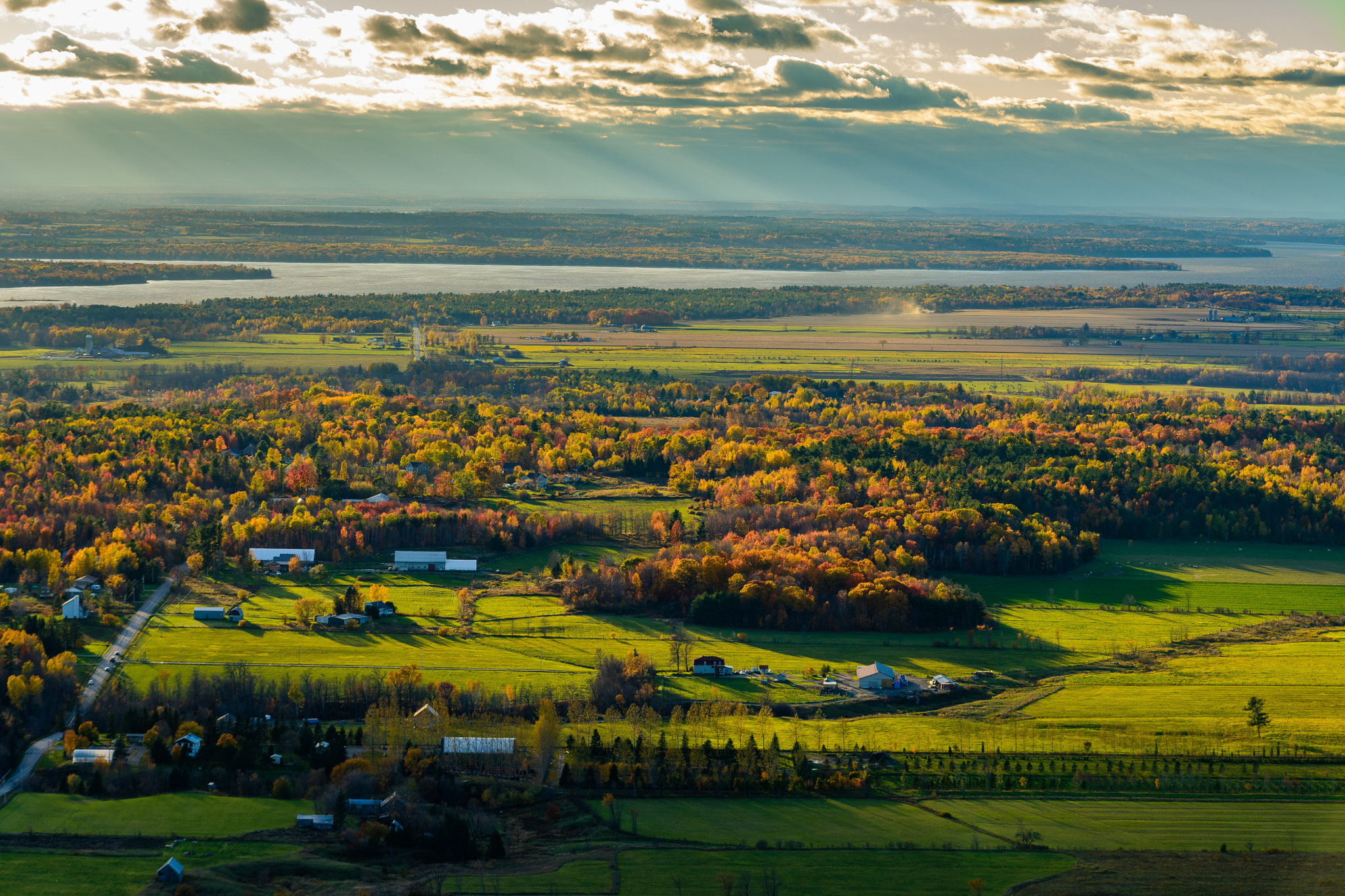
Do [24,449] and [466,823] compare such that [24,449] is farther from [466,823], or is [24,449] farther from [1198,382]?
[1198,382]

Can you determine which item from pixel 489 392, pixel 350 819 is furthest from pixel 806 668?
pixel 489 392

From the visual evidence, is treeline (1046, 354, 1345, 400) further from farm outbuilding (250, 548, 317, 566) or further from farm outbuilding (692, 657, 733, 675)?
farm outbuilding (692, 657, 733, 675)

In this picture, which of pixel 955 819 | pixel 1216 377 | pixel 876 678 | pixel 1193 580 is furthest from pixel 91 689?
pixel 1216 377

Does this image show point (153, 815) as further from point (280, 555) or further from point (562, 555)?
point (562, 555)

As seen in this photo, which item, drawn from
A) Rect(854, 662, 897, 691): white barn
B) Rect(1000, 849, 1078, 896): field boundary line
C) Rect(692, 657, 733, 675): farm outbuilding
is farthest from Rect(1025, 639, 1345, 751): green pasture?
Rect(692, 657, 733, 675): farm outbuilding

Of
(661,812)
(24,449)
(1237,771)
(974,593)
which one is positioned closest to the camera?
(661,812)

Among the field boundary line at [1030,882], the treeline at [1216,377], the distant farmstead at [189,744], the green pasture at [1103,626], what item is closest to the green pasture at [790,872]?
the field boundary line at [1030,882]

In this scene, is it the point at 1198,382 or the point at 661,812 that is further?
the point at 1198,382

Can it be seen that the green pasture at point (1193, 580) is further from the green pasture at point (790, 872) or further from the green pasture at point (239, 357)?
the green pasture at point (239, 357)
